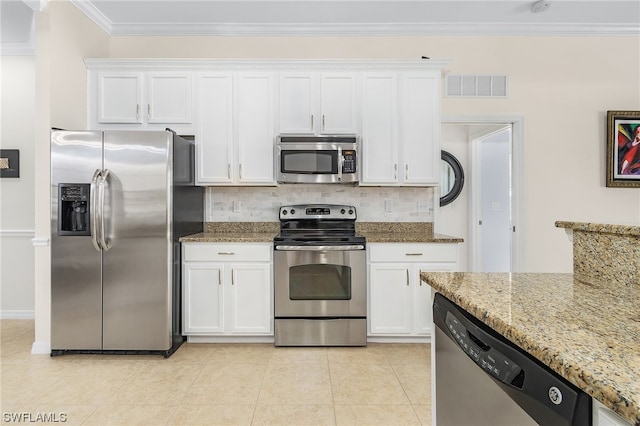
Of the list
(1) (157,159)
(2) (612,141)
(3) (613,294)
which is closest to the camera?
(3) (613,294)

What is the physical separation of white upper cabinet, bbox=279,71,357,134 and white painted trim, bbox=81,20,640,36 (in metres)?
0.62

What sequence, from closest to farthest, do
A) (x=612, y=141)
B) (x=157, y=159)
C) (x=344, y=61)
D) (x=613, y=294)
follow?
1. (x=613, y=294)
2. (x=157, y=159)
3. (x=344, y=61)
4. (x=612, y=141)

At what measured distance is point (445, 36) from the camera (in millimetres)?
3590

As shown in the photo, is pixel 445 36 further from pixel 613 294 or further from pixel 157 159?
pixel 613 294

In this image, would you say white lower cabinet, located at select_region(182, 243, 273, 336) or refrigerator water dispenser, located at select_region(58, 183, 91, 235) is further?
white lower cabinet, located at select_region(182, 243, 273, 336)

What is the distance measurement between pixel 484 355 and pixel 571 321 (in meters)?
0.22

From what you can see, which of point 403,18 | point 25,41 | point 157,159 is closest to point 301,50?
point 403,18

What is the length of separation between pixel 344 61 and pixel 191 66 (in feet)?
4.59

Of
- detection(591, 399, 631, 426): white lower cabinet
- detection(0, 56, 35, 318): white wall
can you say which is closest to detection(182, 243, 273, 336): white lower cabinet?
detection(0, 56, 35, 318): white wall

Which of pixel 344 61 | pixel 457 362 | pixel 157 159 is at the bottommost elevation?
pixel 457 362

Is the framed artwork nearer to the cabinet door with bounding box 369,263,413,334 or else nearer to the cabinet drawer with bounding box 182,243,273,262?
the cabinet door with bounding box 369,263,413,334

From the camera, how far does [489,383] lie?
95 centimetres

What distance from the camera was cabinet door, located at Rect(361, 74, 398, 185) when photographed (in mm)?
3293

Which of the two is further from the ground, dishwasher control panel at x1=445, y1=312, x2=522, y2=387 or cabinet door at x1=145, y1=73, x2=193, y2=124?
cabinet door at x1=145, y1=73, x2=193, y2=124
